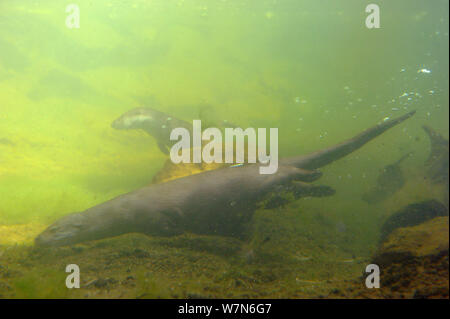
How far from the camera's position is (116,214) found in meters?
3.94

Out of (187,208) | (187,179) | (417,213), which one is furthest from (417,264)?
(187,179)

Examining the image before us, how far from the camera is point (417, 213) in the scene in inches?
156

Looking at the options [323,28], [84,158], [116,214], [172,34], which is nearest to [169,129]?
[84,158]

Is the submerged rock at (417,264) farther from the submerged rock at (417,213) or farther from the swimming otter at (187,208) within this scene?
the swimming otter at (187,208)

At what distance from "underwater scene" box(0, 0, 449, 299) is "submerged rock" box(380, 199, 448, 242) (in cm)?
3

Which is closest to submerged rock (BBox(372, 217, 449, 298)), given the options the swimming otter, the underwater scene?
the underwater scene

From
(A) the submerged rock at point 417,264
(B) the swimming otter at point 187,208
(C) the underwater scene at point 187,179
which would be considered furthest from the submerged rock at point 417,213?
(A) the submerged rock at point 417,264

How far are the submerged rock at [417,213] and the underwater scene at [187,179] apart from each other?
0.09 ft

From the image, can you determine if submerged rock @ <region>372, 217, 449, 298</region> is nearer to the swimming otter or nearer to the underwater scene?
the underwater scene

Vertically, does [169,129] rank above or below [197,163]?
above

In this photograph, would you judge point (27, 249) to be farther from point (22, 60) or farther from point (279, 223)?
point (22, 60)

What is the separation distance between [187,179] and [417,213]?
386cm

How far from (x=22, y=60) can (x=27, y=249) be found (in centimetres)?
1480

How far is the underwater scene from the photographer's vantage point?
244 cm
